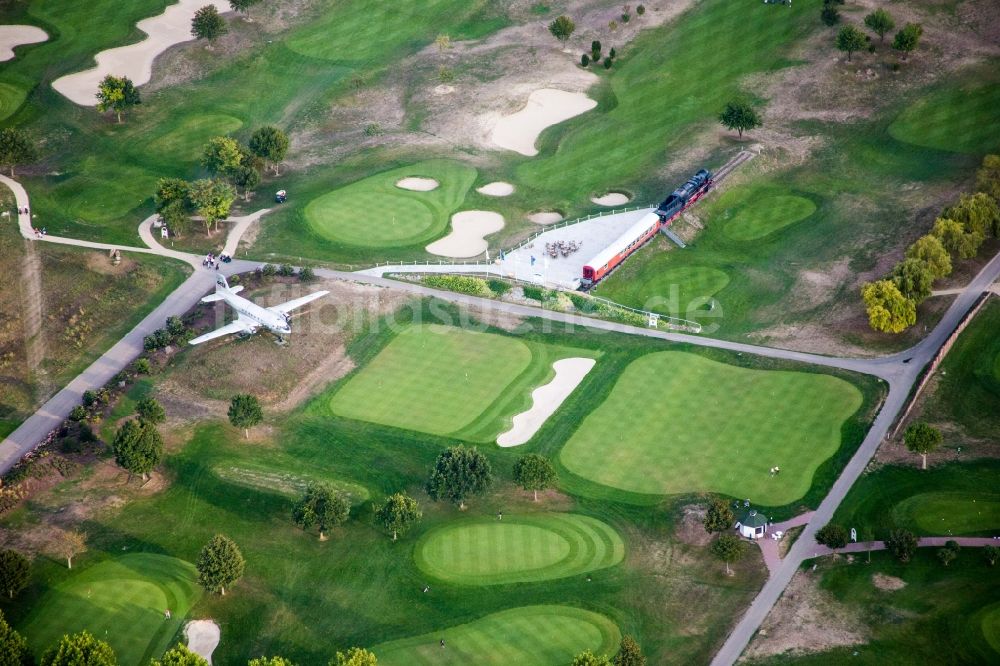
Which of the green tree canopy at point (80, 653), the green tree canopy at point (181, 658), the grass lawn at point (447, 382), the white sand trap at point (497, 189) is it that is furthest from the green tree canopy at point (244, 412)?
the white sand trap at point (497, 189)

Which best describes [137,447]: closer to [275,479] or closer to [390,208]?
[275,479]

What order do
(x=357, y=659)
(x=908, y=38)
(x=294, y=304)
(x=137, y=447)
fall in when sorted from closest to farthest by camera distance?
(x=357, y=659) < (x=137, y=447) < (x=294, y=304) < (x=908, y=38)

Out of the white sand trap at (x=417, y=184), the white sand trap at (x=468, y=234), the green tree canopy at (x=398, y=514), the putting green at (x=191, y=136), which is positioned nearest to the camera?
the green tree canopy at (x=398, y=514)

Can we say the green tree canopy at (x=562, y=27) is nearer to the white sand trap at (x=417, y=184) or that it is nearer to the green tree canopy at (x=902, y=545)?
the white sand trap at (x=417, y=184)

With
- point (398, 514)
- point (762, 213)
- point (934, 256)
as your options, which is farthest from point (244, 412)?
point (934, 256)

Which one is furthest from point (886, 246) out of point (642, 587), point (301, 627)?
point (301, 627)

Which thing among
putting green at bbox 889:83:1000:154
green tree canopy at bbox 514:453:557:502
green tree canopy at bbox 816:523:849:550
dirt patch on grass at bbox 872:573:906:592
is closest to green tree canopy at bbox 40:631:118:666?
green tree canopy at bbox 514:453:557:502

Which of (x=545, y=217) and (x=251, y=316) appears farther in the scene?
(x=545, y=217)

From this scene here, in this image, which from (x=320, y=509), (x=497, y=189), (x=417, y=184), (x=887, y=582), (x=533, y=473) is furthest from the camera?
(x=417, y=184)
